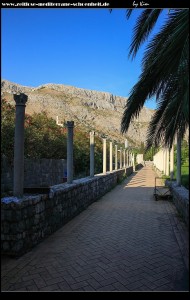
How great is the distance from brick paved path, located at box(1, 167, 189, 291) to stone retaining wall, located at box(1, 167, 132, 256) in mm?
163

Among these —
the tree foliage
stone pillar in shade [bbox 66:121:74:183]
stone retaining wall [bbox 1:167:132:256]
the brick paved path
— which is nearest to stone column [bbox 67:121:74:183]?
stone pillar in shade [bbox 66:121:74:183]

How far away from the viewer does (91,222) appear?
24.8 ft

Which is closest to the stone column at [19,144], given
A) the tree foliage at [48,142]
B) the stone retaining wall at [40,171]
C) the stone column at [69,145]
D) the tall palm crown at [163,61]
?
the tall palm crown at [163,61]

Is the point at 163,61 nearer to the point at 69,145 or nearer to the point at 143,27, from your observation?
the point at 143,27

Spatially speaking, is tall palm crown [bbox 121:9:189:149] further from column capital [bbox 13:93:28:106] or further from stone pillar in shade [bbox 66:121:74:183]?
stone pillar in shade [bbox 66:121:74:183]

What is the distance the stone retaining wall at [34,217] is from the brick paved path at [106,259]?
0.16 m

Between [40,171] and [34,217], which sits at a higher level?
[40,171]

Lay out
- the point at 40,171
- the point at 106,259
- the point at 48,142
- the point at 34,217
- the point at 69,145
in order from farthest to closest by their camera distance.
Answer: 1. the point at 48,142
2. the point at 40,171
3. the point at 69,145
4. the point at 34,217
5. the point at 106,259

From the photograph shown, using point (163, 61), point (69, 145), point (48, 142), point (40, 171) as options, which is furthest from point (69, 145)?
point (48, 142)

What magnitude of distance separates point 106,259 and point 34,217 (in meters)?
1.37

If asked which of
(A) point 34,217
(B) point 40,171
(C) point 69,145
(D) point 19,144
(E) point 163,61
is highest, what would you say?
(E) point 163,61

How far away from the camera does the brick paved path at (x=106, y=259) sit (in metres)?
3.79

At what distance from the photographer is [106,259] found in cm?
480

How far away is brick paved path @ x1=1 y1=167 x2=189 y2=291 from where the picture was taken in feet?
12.4
